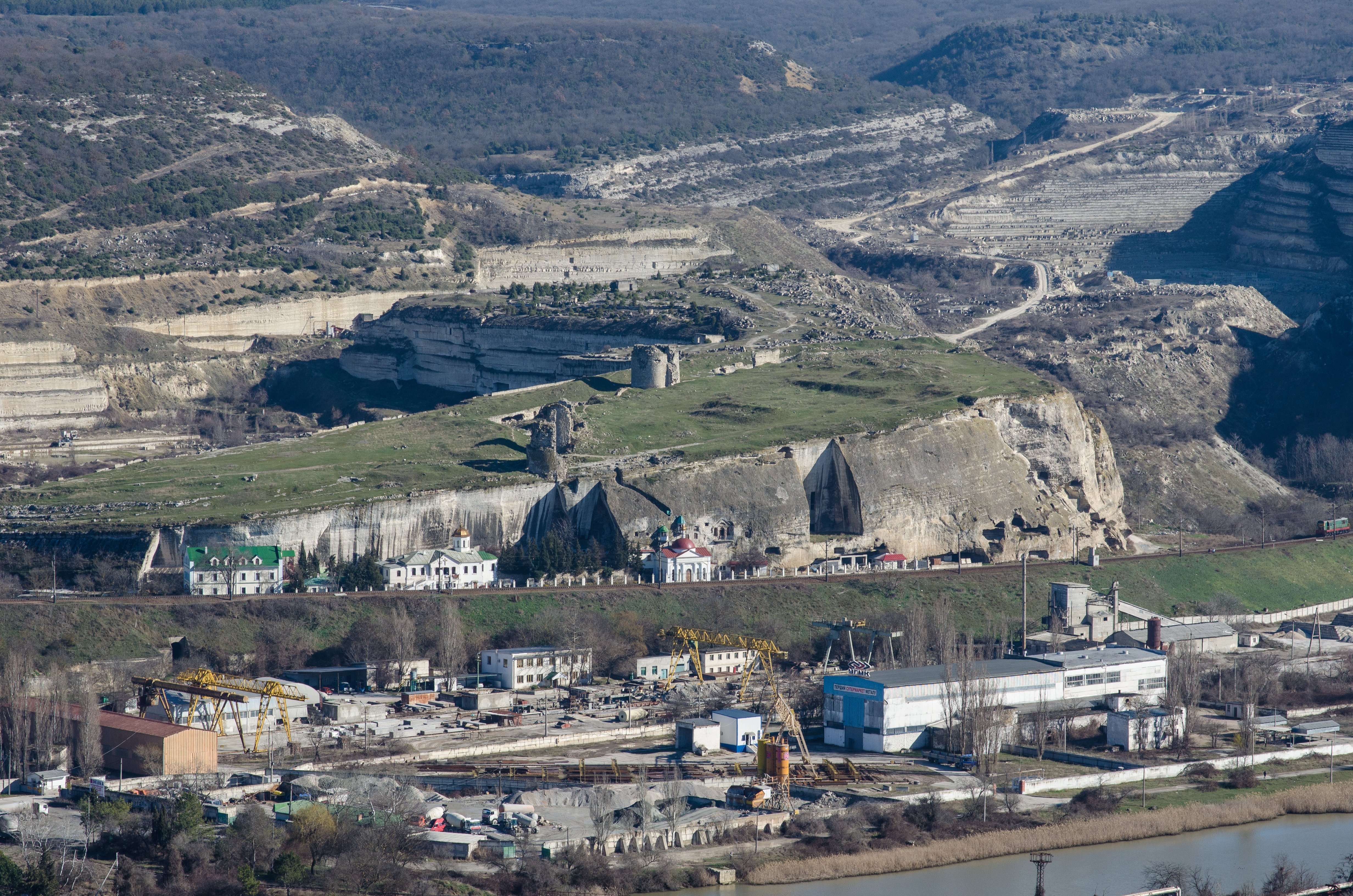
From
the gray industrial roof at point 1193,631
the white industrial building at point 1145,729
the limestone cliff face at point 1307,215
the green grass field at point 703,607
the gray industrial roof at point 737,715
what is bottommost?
the white industrial building at point 1145,729

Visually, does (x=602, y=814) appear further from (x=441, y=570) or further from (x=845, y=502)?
(x=845, y=502)

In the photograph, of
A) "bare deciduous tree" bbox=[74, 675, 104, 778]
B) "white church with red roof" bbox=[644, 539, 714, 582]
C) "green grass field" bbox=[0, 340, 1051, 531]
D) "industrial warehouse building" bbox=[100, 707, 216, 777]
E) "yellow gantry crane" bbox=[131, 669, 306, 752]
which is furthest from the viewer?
"white church with red roof" bbox=[644, 539, 714, 582]

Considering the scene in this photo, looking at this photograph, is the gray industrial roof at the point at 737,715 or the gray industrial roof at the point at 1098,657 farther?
the gray industrial roof at the point at 1098,657

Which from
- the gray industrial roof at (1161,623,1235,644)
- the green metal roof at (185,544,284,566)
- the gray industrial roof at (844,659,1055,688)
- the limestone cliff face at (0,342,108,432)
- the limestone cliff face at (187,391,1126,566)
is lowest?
the gray industrial roof at (844,659,1055,688)

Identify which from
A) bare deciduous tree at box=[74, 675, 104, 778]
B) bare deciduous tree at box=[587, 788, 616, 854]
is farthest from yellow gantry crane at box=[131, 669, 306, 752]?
bare deciduous tree at box=[587, 788, 616, 854]

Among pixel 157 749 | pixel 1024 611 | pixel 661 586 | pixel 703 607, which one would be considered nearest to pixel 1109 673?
pixel 1024 611

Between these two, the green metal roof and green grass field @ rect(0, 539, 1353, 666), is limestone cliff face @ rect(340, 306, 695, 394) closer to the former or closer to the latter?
green grass field @ rect(0, 539, 1353, 666)

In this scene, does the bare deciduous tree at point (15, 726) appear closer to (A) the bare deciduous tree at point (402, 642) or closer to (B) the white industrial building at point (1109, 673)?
(A) the bare deciduous tree at point (402, 642)

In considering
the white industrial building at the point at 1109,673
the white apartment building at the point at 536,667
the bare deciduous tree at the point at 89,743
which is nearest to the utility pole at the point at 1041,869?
the white industrial building at the point at 1109,673
